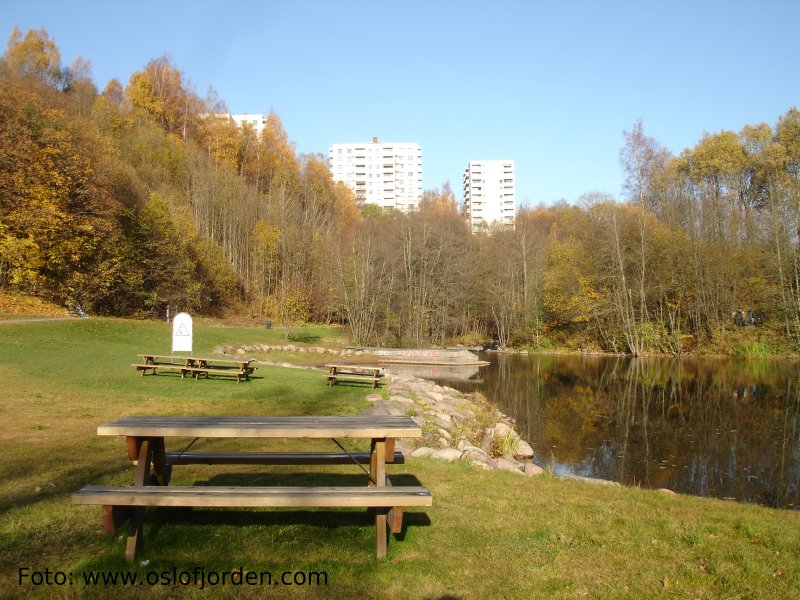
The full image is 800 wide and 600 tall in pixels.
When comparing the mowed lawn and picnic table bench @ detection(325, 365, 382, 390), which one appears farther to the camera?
picnic table bench @ detection(325, 365, 382, 390)

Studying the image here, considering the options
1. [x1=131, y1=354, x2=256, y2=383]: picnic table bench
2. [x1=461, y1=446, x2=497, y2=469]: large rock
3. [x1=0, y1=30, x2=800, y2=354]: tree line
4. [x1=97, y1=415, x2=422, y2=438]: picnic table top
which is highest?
[x1=0, y1=30, x2=800, y2=354]: tree line

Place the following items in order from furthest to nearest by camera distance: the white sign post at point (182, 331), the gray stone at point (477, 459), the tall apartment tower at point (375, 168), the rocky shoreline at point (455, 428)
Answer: the tall apartment tower at point (375, 168) → the white sign post at point (182, 331) → the rocky shoreline at point (455, 428) → the gray stone at point (477, 459)

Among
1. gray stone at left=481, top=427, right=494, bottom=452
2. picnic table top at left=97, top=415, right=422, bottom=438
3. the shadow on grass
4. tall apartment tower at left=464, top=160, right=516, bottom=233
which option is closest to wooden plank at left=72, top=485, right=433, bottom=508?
picnic table top at left=97, top=415, right=422, bottom=438

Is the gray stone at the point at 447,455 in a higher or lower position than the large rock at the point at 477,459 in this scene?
higher

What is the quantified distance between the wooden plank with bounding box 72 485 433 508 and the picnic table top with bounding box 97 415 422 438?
1.17 feet

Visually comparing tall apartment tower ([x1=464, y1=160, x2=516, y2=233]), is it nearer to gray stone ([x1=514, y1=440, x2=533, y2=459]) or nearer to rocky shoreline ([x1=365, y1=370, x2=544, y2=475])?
rocky shoreline ([x1=365, y1=370, x2=544, y2=475])

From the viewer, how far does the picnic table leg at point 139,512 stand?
3824 mm

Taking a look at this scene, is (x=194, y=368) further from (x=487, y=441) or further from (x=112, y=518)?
(x=112, y=518)

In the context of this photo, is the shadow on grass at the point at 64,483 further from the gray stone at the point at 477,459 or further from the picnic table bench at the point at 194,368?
the picnic table bench at the point at 194,368

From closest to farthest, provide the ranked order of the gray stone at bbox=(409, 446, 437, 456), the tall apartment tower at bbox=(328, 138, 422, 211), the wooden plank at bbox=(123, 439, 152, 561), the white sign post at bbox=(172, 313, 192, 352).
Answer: the wooden plank at bbox=(123, 439, 152, 561)
the gray stone at bbox=(409, 446, 437, 456)
the white sign post at bbox=(172, 313, 192, 352)
the tall apartment tower at bbox=(328, 138, 422, 211)

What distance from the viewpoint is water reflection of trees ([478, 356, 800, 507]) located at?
10.2 meters

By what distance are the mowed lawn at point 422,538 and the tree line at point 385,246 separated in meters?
24.0

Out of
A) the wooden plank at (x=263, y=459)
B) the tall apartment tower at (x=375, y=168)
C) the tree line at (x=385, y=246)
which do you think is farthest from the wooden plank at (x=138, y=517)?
the tall apartment tower at (x=375, y=168)

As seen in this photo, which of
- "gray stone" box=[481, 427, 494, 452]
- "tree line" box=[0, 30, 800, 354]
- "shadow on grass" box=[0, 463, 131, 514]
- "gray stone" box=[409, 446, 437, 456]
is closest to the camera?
"shadow on grass" box=[0, 463, 131, 514]
